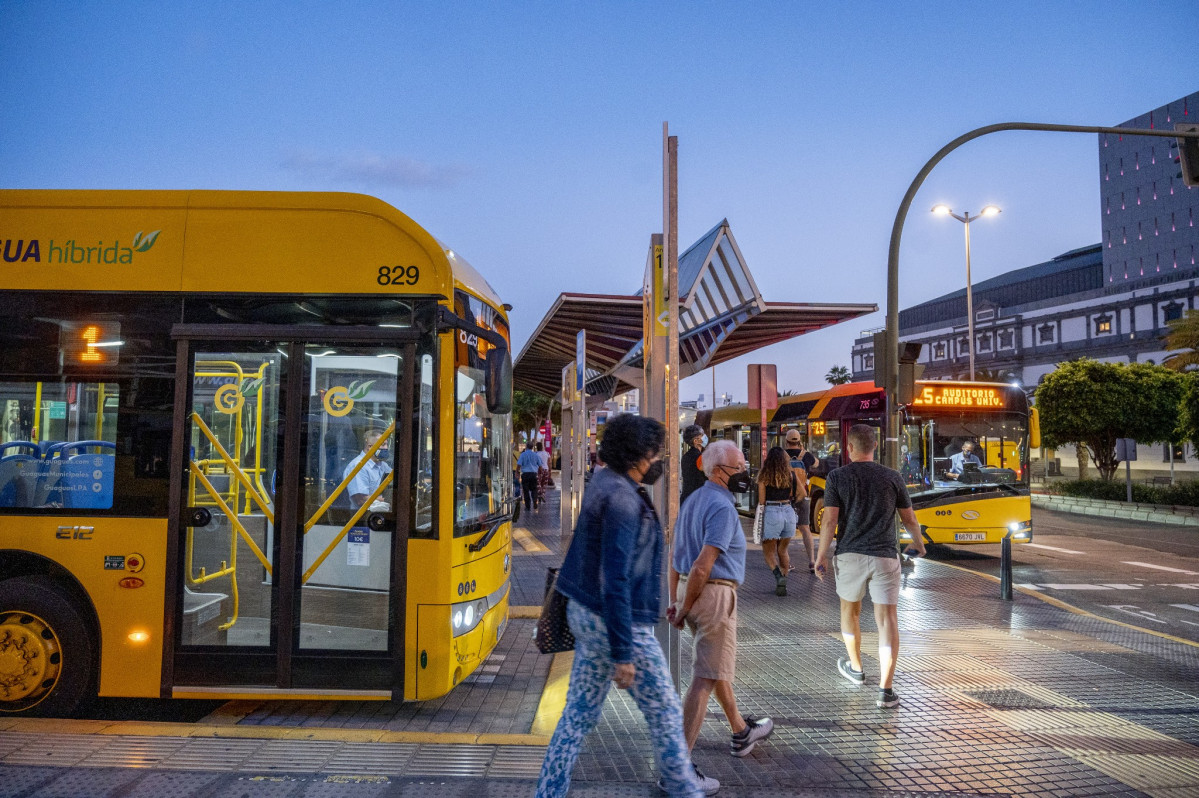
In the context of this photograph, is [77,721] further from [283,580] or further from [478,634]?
[478,634]

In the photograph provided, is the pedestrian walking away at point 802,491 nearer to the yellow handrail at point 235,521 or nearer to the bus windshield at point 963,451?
the bus windshield at point 963,451

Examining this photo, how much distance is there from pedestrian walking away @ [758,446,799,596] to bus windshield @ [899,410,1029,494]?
4.35m

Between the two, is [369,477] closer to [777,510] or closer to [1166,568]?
[777,510]

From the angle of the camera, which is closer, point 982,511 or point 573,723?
point 573,723

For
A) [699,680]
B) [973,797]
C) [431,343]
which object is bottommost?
[973,797]

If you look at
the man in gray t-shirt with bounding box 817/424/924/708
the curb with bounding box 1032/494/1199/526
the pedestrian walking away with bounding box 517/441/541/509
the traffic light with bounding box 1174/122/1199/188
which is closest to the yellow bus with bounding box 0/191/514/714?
the man in gray t-shirt with bounding box 817/424/924/708

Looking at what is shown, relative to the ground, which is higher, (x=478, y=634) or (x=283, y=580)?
(x=283, y=580)

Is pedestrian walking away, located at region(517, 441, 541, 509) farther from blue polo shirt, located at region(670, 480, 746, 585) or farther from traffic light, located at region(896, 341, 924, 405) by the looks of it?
blue polo shirt, located at region(670, 480, 746, 585)

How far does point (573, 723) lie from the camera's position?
11.8ft

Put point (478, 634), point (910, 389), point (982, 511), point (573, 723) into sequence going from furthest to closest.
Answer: point (982, 511), point (910, 389), point (478, 634), point (573, 723)

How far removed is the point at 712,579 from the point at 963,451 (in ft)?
35.7

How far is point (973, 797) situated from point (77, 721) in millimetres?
5017

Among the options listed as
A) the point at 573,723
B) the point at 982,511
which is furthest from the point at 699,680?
the point at 982,511

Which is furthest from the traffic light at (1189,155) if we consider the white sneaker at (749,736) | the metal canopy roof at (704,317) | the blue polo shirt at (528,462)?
the blue polo shirt at (528,462)
